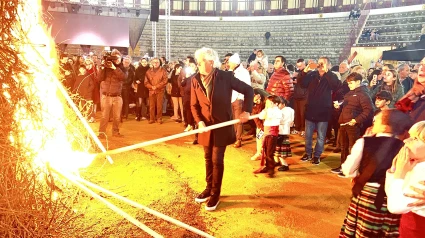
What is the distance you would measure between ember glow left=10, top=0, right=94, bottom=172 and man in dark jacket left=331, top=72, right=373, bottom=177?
176 inches

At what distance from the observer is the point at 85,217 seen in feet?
13.8

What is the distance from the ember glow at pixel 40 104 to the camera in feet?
9.20

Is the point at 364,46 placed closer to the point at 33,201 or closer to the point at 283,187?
the point at 283,187

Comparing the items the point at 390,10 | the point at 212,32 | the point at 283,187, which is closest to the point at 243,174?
the point at 283,187

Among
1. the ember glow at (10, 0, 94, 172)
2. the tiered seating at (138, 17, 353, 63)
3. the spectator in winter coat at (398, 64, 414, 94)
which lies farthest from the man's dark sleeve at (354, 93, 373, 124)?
the tiered seating at (138, 17, 353, 63)

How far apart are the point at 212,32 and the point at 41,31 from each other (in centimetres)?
2874

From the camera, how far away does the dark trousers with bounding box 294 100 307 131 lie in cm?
906

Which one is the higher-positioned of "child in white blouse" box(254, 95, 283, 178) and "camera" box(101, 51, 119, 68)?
"camera" box(101, 51, 119, 68)

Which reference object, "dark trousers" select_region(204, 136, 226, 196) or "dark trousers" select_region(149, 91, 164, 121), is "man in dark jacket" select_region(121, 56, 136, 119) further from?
"dark trousers" select_region(204, 136, 226, 196)

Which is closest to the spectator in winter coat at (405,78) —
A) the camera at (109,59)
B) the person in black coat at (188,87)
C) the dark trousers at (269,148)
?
the dark trousers at (269,148)

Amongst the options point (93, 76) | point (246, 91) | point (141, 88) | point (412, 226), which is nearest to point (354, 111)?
point (246, 91)

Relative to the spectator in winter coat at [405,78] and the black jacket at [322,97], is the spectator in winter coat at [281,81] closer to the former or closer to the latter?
the black jacket at [322,97]

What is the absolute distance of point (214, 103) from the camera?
4.49 m

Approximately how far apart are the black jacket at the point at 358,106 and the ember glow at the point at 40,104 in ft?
14.6
